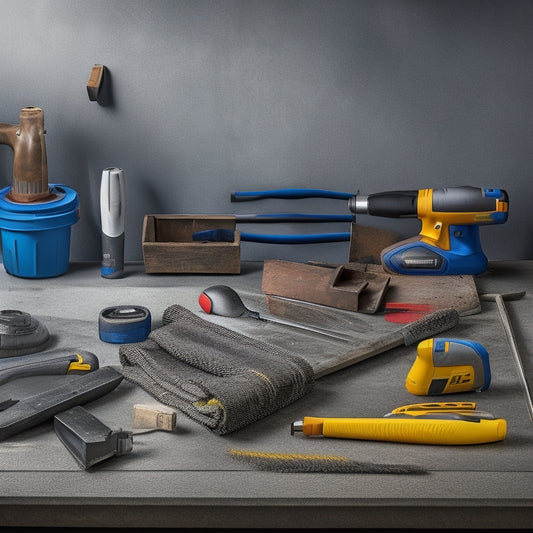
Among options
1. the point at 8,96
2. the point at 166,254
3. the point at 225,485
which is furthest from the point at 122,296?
the point at 225,485

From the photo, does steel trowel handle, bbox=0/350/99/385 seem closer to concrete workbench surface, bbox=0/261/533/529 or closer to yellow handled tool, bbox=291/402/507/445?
concrete workbench surface, bbox=0/261/533/529

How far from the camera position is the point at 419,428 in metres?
1.23

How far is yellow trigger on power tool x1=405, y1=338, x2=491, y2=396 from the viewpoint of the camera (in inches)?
53.6

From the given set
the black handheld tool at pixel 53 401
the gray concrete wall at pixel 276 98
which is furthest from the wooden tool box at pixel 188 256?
the black handheld tool at pixel 53 401

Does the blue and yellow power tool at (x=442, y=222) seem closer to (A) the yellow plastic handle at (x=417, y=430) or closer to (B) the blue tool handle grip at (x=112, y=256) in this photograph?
(B) the blue tool handle grip at (x=112, y=256)

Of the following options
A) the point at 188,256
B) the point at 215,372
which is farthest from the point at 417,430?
the point at 188,256

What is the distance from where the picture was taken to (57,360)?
4.70 ft

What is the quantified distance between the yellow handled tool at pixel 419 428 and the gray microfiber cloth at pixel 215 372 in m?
0.08

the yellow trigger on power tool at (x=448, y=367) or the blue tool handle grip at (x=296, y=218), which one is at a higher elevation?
the blue tool handle grip at (x=296, y=218)

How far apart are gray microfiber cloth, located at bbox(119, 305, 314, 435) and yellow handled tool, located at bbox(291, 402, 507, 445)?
0.27 feet

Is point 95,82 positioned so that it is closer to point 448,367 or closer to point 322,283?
point 322,283

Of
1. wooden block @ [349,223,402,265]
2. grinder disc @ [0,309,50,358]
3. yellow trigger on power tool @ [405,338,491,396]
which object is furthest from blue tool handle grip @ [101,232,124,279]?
yellow trigger on power tool @ [405,338,491,396]

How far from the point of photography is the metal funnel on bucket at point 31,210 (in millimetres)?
1896

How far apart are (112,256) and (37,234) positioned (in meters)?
0.17
